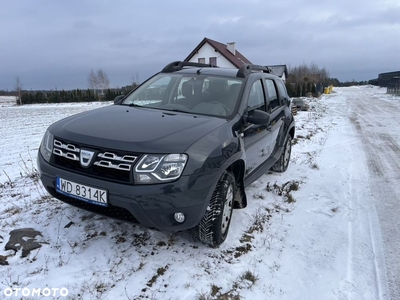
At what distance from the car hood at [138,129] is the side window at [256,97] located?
2.52ft

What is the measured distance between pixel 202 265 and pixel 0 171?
547cm

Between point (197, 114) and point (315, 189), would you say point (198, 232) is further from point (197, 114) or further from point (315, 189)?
point (315, 189)

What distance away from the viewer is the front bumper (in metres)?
2.40

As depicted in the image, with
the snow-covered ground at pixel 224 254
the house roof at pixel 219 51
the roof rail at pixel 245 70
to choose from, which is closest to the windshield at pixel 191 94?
the roof rail at pixel 245 70

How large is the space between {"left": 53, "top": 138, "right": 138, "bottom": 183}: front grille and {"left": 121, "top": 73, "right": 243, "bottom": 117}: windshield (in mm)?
1236

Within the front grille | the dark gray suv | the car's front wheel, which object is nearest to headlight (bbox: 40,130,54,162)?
the dark gray suv

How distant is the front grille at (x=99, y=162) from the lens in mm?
2449

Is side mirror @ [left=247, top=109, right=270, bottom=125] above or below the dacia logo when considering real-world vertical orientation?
above

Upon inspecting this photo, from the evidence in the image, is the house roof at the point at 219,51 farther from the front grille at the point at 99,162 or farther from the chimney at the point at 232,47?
the front grille at the point at 99,162

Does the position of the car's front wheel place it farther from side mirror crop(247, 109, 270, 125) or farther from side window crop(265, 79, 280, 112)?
side window crop(265, 79, 280, 112)

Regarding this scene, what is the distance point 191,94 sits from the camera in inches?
149

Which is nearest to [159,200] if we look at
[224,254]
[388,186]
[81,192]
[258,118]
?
[81,192]
